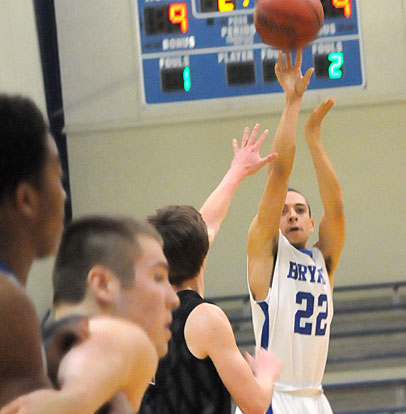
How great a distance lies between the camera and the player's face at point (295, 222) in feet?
12.7

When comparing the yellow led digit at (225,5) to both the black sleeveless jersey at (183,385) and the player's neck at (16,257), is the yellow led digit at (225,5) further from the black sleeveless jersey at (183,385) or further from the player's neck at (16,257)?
the player's neck at (16,257)

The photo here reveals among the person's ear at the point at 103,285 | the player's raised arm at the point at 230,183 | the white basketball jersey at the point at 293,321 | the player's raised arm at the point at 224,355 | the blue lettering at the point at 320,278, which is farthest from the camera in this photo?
the blue lettering at the point at 320,278

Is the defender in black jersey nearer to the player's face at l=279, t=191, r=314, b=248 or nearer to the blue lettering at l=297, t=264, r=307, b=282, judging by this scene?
the blue lettering at l=297, t=264, r=307, b=282

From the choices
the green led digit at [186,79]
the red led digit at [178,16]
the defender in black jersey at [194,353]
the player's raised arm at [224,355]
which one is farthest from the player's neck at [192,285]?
the red led digit at [178,16]

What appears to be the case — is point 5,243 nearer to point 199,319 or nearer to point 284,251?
point 199,319

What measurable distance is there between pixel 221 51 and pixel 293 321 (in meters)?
3.74

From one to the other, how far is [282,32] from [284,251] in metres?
1.12

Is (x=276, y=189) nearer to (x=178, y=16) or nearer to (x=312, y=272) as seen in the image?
(x=312, y=272)

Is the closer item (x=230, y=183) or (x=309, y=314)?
(x=230, y=183)

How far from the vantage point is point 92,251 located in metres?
1.29

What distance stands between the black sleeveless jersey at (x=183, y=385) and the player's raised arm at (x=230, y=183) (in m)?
0.72

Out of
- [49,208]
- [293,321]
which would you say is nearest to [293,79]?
[293,321]

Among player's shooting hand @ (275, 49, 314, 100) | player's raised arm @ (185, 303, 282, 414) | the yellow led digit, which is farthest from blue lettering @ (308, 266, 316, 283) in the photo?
the yellow led digit

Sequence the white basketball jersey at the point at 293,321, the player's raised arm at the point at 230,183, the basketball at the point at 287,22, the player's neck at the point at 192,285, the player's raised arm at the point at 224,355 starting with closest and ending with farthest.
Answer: the player's raised arm at the point at 224,355 < the player's neck at the point at 192,285 < the player's raised arm at the point at 230,183 < the white basketball jersey at the point at 293,321 < the basketball at the point at 287,22
